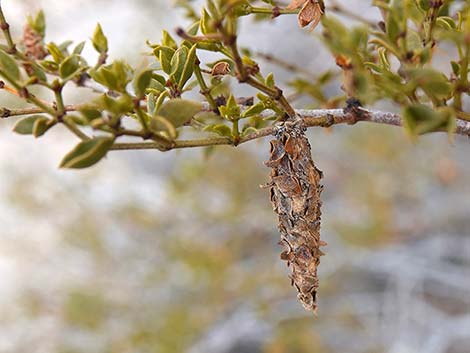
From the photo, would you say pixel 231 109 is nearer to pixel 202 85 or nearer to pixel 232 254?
pixel 202 85

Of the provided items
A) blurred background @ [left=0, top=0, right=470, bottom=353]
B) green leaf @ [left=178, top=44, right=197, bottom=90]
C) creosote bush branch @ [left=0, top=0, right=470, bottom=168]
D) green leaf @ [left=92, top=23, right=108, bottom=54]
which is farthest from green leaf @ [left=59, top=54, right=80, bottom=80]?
blurred background @ [left=0, top=0, right=470, bottom=353]

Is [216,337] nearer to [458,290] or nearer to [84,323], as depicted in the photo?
[84,323]

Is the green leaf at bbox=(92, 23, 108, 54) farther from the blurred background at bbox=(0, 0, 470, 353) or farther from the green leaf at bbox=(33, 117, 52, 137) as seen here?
the blurred background at bbox=(0, 0, 470, 353)

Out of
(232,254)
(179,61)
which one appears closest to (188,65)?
(179,61)

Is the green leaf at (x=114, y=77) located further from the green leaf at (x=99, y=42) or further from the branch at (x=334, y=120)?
the green leaf at (x=99, y=42)

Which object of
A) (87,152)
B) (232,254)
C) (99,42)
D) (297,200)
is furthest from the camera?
(232,254)

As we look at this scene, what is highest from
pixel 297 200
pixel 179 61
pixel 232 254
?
pixel 179 61

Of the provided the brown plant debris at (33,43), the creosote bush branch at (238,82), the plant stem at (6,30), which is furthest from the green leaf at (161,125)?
the brown plant debris at (33,43)

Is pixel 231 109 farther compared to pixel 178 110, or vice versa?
pixel 231 109
